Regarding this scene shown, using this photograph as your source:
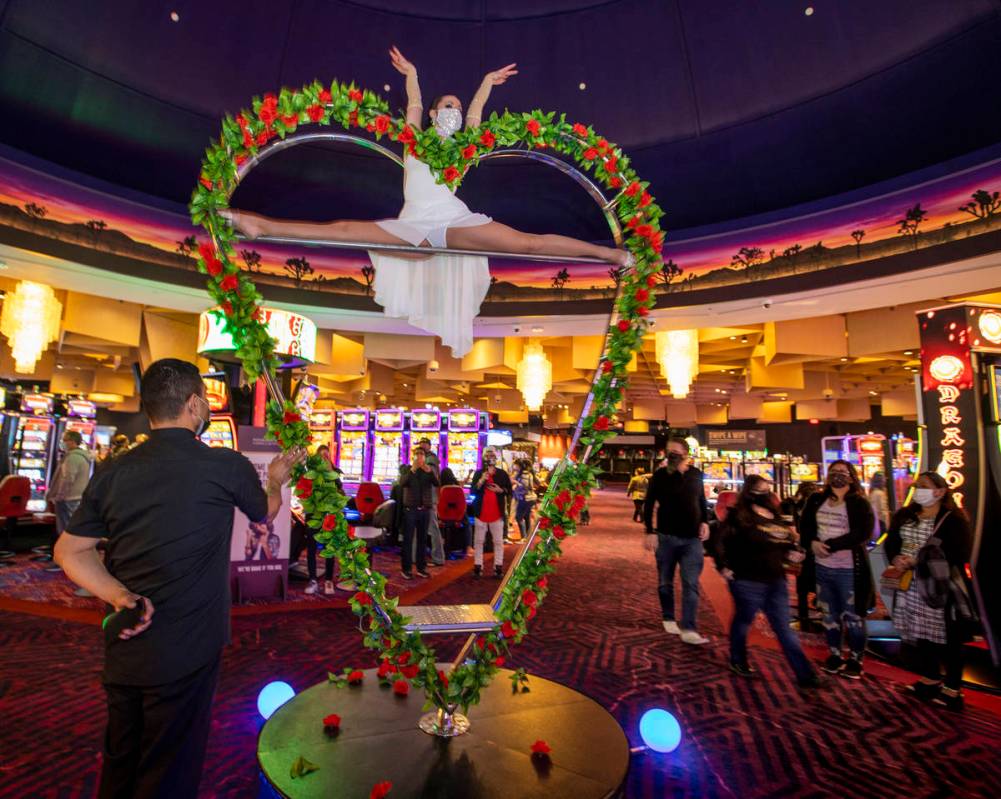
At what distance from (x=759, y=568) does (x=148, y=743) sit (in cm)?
354

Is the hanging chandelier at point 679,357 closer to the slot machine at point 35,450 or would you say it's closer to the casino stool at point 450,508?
the casino stool at point 450,508

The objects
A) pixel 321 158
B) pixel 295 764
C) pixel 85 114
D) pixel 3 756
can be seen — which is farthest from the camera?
pixel 321 158

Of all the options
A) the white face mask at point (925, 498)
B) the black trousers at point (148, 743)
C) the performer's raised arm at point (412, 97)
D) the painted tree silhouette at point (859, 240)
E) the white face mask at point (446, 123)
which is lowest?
the black trousers at point (148, 743)

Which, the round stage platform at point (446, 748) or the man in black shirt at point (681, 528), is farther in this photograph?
the man in black shirt at point (681, 528)

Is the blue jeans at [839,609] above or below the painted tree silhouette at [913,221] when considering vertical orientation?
below

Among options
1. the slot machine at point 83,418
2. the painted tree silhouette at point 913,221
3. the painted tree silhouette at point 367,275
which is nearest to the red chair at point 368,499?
the painted tree silhouette at point 367,275

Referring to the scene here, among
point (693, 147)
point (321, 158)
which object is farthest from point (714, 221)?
point (321, 158)

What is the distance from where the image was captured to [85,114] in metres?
6.44

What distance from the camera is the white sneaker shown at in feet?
14.8

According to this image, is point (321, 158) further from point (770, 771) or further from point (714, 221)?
point (770, 771)

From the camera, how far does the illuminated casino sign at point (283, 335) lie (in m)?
6.32

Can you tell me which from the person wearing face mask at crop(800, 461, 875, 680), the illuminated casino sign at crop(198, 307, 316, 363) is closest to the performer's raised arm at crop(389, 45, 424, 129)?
the person wearing face mask at crop(800, 461, 875, 680)

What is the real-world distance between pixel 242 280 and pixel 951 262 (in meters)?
7.08

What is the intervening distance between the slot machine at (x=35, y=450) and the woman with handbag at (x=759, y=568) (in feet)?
34.3
